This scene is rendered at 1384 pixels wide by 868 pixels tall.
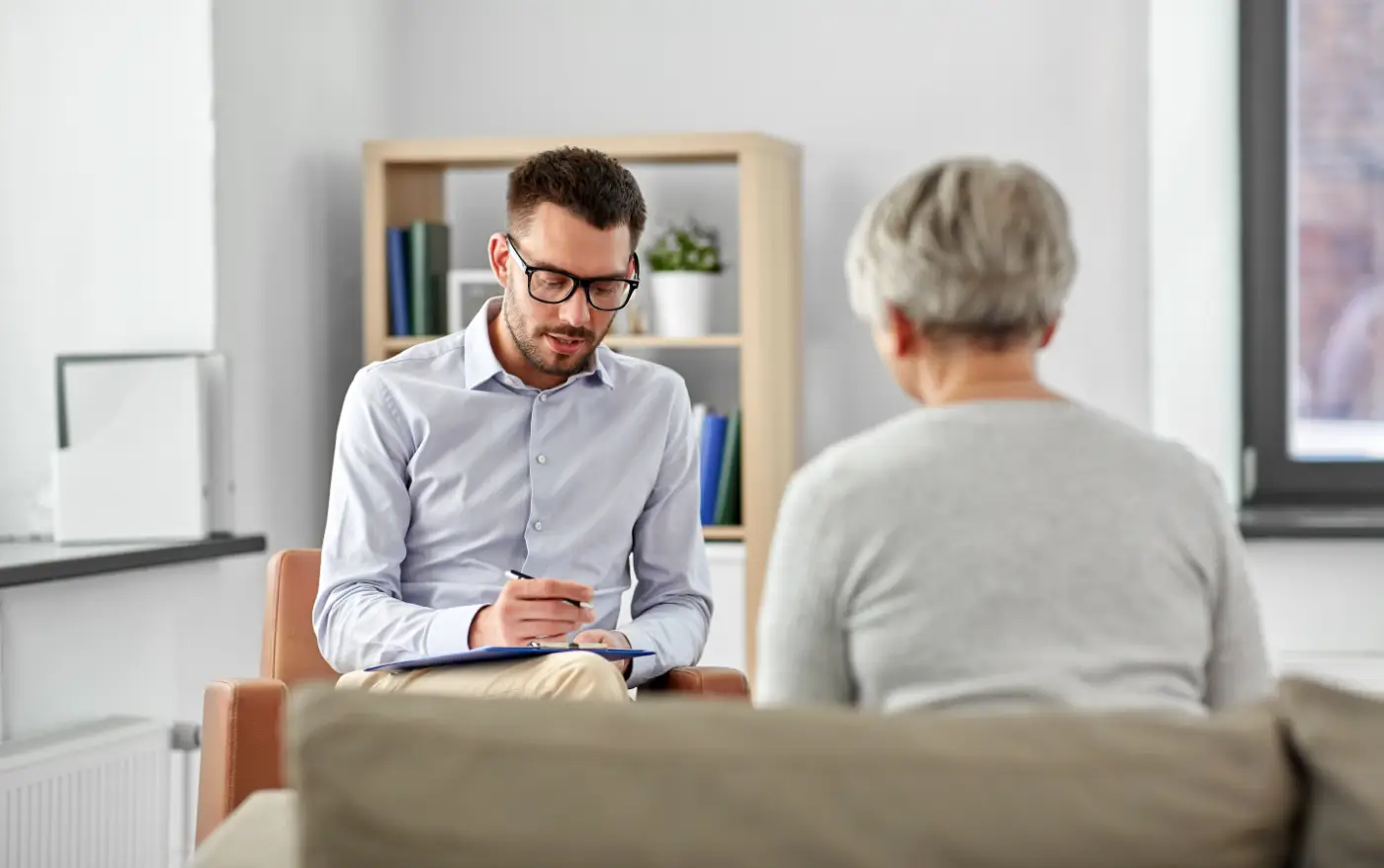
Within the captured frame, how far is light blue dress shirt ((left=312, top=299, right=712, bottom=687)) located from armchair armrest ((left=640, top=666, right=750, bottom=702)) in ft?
0.09

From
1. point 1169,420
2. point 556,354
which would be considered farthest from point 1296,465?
point 556,354

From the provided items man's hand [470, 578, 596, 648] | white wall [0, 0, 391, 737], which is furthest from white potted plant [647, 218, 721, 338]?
man's hand [470, 578, 596, 648]

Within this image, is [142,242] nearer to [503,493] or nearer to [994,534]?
[503,493]

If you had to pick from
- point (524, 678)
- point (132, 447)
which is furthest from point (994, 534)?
point (132, 447)

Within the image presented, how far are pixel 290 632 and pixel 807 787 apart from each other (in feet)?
5.43

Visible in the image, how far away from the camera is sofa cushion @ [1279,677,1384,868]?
97 cm

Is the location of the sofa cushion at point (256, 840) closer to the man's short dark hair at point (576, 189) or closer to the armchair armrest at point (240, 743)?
the armchair armrest at point (240, 743)

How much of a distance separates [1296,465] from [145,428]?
104 inches

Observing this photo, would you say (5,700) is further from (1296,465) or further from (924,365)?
(1296,465)

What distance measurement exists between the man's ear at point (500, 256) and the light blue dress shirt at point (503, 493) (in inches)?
3.2

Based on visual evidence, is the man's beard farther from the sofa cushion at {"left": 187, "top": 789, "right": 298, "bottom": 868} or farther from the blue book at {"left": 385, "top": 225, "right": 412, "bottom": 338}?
the blue book at {"left": 385, "top": 225, "right": 412, "bottom": 338}

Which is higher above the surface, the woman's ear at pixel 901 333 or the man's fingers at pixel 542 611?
the woman's ear at pixel 901 333

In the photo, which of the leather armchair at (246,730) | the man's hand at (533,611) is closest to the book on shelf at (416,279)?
the leather armchair at (246,730)

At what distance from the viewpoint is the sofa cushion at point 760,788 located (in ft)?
3.13
